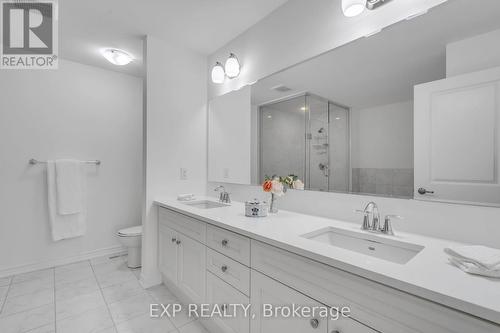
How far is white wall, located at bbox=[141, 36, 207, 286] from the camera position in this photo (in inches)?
85.5

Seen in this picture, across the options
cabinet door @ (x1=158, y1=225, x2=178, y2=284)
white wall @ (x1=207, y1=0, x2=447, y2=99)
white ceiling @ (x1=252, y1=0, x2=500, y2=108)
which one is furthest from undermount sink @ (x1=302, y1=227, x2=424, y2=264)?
cabinet door @ (x1=158, y1=225, x2=178, y2=284)

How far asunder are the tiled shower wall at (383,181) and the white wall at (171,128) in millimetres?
1676

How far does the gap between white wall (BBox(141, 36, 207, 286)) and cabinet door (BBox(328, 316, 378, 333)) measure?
1.82 metres

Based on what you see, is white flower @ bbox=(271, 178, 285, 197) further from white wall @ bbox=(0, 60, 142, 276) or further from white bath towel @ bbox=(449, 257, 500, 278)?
white wall @ bbox=(0, 60, 142, 276)

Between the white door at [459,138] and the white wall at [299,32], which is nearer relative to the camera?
the white door at [459,138]

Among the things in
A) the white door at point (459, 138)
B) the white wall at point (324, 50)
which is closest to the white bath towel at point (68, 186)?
the white wall at point (324, 50)

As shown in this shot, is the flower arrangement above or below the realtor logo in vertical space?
below

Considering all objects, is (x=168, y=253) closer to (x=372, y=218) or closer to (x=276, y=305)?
(x=276, y=305)

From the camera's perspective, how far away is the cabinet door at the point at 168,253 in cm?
186

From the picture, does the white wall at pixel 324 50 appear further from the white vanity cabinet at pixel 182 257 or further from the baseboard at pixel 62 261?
the baseboard at pixel 62 261

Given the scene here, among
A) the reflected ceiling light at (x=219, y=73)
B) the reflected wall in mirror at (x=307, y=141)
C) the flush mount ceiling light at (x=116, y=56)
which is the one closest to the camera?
Answer: the reflected wall in mirror at (x=307, y=141)

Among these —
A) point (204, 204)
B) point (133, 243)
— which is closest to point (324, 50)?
point (204, 204)

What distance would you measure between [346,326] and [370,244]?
44 centimetres

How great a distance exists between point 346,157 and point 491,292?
0.85m
